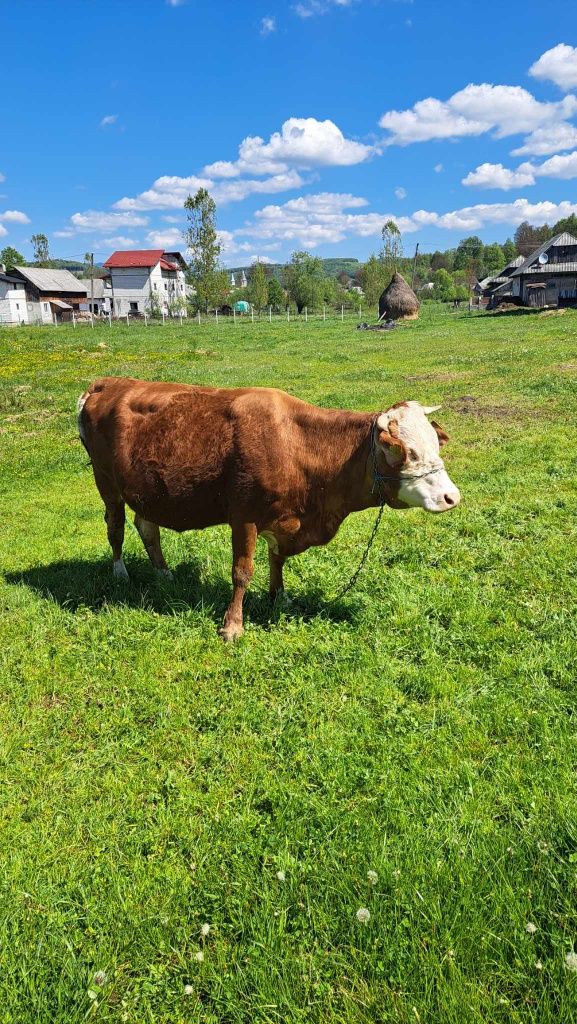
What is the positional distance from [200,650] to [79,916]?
2434 mm

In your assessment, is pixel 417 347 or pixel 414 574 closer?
pixel 414 574

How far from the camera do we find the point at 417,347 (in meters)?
30.7

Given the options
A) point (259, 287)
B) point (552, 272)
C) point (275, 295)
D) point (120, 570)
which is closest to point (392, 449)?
point (120, 570)

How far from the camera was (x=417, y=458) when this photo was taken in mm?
4613

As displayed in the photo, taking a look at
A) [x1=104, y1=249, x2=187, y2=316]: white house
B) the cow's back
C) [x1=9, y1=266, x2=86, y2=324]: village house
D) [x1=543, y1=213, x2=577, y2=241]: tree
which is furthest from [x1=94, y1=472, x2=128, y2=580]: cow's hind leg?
[x1=543, y1=213, x2=577, y2=241]: tree

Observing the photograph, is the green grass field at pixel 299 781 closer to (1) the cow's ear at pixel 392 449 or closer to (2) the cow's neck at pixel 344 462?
(2) the cow's neck at pixel 344 462

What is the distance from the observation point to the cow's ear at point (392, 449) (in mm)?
4492

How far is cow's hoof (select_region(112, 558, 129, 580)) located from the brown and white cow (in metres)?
1.11

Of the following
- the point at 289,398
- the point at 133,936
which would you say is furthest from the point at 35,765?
the point at 289,398

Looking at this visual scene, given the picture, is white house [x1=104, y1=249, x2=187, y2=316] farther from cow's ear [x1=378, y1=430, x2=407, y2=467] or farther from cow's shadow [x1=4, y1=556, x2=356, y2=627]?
cow's ear [x1=378, y1=430, x2=407, y2=467]

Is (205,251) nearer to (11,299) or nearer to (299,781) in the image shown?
(11,299)

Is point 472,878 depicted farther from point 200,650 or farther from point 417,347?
point 417,347

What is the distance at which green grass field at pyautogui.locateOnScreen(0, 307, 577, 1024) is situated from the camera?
8.78ft

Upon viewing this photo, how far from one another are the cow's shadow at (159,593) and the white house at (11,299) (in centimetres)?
7396
